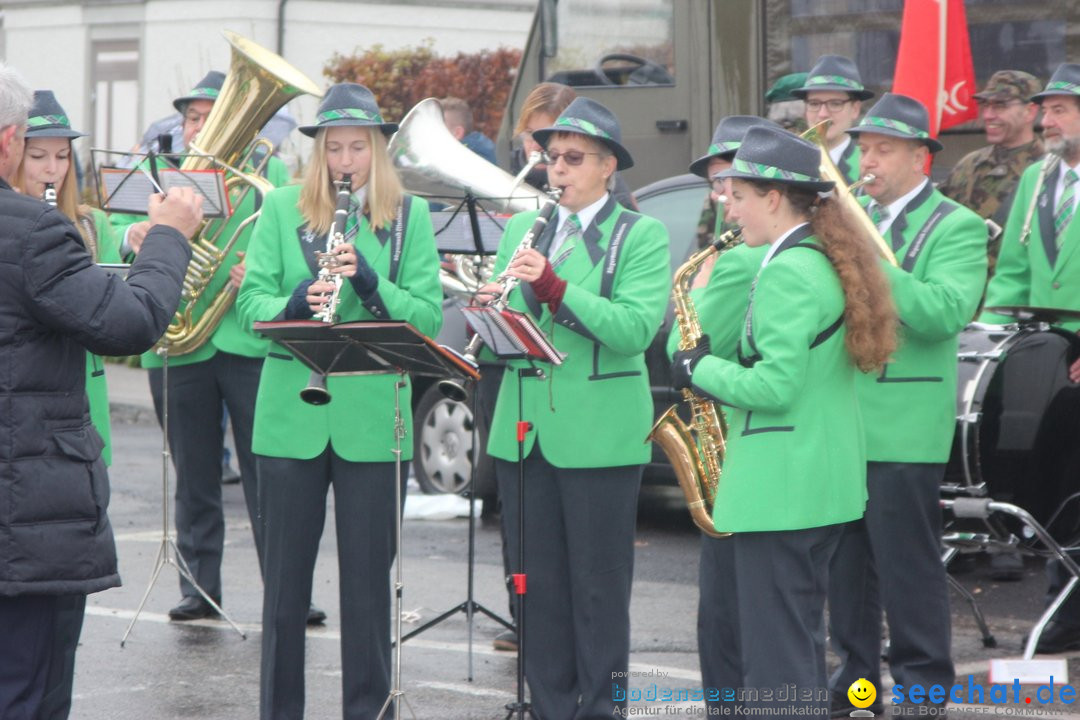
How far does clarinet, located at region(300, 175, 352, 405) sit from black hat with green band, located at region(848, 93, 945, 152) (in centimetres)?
203

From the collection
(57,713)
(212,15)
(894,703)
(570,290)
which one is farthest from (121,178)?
(212,15)

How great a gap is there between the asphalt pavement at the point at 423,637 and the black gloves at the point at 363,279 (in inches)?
56.0

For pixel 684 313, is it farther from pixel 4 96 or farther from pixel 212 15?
pixel 212 15

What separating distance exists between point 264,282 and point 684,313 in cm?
145

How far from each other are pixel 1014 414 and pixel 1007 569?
199 centimetres

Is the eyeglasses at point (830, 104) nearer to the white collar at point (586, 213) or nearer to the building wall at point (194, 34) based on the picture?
the white collar at point (586, 213)

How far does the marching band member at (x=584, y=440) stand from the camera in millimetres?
5492

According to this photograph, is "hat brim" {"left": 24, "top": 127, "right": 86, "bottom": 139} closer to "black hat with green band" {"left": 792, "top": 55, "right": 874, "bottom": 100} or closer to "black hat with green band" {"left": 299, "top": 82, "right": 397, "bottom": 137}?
"black hat with green band" {"left": 299, "top": 82, "right": 397, "bottom": 137}

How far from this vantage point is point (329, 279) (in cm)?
524

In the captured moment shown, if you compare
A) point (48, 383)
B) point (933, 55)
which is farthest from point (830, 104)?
point (48, 383)

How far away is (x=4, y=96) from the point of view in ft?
13.1

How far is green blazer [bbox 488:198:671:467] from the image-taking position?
5480 mm

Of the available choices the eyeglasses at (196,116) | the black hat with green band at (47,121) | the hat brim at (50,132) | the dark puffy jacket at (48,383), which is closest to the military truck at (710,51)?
the eyeglasses at (196,116)

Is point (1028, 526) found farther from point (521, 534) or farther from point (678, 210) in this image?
point (678, 210)
